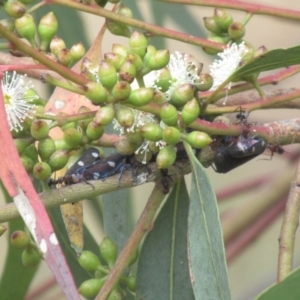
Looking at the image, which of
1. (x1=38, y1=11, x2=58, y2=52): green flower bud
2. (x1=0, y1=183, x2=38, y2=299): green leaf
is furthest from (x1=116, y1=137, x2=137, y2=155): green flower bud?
(x1=0, y1=183, x2=38, y2=299): green leaf

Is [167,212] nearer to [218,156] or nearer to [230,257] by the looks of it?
[218,156]

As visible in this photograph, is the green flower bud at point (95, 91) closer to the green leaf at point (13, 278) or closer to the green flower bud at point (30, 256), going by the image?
the green flower bud at point (30, 256)

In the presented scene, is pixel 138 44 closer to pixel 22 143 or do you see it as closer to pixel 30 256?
pixel 22 143

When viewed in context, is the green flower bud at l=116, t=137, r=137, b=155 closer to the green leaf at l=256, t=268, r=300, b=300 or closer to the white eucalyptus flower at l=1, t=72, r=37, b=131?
the white eucalyptus flower at l=1, t=72, r=37, b=131

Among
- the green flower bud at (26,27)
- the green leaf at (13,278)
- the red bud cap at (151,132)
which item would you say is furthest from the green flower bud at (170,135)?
the green leaf at (13,278)

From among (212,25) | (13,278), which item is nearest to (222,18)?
(212,25)
